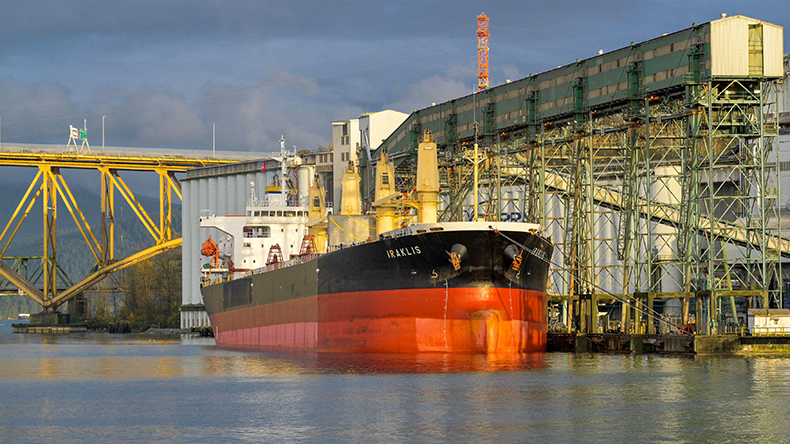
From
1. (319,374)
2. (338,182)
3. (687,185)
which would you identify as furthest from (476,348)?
(338,182)

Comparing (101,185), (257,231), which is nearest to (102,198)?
(101,185)

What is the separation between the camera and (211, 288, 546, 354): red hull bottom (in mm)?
34875

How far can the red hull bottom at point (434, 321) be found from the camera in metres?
34.9

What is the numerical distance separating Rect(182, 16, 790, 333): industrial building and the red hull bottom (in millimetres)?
3252

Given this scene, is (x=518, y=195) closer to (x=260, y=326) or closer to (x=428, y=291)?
(x=260, y=326)

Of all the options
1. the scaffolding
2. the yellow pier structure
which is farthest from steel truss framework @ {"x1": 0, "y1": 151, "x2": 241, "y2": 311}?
the scaffolding

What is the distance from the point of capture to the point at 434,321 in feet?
116

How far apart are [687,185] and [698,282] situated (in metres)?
3.98

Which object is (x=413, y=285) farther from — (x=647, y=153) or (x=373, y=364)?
(x=647, y=153)

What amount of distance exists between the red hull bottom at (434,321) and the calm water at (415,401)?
1210 millimetres

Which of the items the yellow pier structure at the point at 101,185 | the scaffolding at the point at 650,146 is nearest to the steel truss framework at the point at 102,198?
the yellow pier structure at the point at 101,185

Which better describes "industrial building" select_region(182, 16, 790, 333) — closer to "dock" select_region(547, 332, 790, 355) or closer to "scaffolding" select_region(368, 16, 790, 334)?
"scaffolding" select_region(368, 16, 790, 334)

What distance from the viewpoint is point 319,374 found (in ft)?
98.2

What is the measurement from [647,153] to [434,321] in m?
10.5
